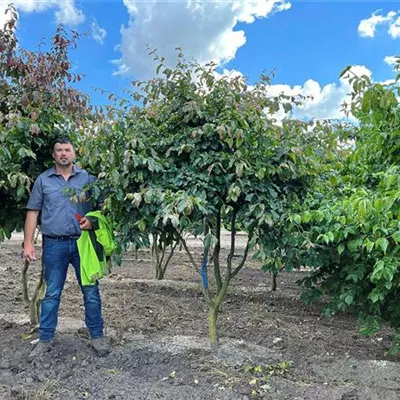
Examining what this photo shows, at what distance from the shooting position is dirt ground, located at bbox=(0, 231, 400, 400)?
10.0 feet

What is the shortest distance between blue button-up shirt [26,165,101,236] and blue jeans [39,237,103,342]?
106 millimetres

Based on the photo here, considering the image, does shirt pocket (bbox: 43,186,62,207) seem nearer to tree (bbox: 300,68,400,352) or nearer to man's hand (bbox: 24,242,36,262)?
man's hand (bbox: 24,242,36,262)

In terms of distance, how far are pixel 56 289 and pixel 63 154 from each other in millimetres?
1082

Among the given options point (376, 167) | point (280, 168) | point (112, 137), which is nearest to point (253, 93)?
point (280, 168)

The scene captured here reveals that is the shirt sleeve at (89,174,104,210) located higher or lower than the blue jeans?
higher

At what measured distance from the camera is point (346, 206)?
3.08 meters

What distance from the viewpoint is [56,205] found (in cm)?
355

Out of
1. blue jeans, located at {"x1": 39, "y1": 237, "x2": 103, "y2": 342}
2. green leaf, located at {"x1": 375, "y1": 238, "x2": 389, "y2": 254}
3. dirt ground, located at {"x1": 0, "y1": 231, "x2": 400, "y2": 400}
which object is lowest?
dirt ground, located at {"x1": 0, "y1": 231, "x2": 400, "y2": 400}

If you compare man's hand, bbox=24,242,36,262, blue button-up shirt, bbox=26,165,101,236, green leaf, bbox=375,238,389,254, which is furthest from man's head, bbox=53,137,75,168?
green leaf, bbox=375,238,389,254

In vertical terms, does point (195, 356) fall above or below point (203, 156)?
below

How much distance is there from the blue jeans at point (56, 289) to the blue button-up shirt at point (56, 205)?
0.11 meters

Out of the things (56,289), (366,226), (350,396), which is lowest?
(350,396)

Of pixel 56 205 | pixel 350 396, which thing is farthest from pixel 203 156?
pixel 350 396

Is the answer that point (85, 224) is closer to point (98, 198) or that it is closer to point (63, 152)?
point (98, 198)
